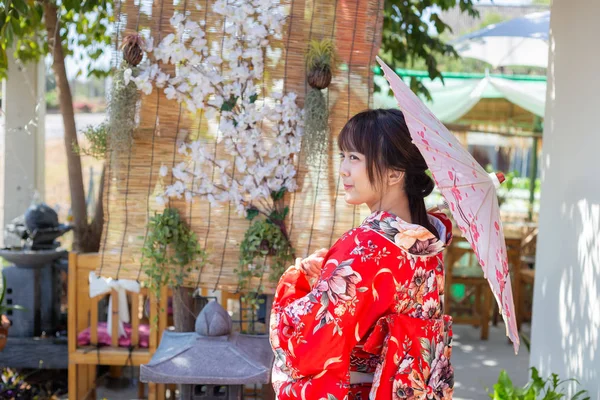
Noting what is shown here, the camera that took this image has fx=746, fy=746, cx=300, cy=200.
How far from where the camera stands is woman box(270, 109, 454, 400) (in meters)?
1.81

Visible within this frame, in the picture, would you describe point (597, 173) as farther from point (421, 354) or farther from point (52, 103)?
point (52, 103)

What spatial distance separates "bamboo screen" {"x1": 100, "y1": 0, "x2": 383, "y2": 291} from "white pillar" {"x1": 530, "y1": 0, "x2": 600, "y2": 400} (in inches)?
32.8

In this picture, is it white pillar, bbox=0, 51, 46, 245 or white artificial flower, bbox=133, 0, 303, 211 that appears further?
white pillar, bbox=0, 51, 46, 245

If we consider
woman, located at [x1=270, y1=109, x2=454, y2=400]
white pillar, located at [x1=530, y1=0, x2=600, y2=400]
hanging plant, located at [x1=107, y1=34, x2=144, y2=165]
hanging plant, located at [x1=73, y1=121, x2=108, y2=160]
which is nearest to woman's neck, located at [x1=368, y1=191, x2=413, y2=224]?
woman, located at [x1=270, y1=109, x2=454, y2=400]

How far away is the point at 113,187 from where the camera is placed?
3.09m

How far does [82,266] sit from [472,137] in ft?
43.3

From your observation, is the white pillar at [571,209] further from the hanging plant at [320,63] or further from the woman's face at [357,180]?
the woman's face at [357,180]

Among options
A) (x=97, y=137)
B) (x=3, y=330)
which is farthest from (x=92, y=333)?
(x=97, y=137)

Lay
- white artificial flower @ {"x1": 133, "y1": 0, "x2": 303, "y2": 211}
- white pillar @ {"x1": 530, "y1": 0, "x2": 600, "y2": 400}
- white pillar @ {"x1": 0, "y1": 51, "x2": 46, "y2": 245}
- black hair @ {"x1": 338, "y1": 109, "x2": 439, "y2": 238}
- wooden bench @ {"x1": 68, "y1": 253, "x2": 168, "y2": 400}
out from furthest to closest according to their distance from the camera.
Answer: white pillar @ {"x1": 0, "y1": 51, "x2": 46, "y2": 245} < wooden bench @ {"x1": 68, "y1": 253, "x2": 168, "y2": 400} < white artificial flower @ {"x1": 133, "y1": 0, "x2": 303, "y2": 211} < white pillar @ {"x1": 530, "y1": 0, "x2": 600, "y2": 400} < black hair @ {"x1": 338, "y1": 109, "x2": 439, "y2": 238}

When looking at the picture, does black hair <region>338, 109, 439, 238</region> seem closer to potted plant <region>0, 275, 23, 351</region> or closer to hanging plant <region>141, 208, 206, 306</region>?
hanging plant <region>141, 208, 206, 306</region>

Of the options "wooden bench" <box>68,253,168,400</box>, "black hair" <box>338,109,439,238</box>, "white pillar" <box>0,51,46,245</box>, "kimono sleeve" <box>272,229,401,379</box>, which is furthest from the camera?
"white pillar" <box>0,51,46,245</box>

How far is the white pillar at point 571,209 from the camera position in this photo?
286 centimetres

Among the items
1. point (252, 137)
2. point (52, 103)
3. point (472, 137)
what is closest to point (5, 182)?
point (252, 137)

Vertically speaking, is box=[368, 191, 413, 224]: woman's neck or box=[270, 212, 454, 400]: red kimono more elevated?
box=[368, 191, 413, 224]: woman's neck
